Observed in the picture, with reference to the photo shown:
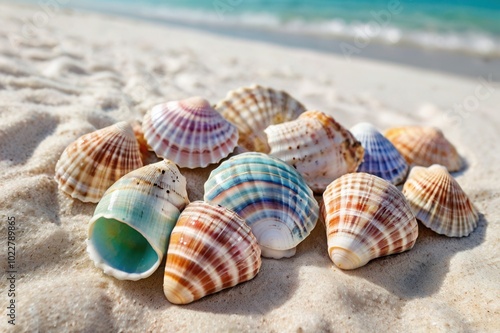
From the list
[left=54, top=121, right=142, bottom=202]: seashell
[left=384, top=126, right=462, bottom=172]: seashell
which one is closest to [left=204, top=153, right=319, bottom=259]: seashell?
[left=54, top=121, right=142, bottom=202]: seashell

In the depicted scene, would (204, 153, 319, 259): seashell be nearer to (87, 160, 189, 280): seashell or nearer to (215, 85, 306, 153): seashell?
(87, 160, 189, 280): seashell

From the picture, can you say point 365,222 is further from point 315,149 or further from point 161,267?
point 161,267

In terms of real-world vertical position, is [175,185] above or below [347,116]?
above

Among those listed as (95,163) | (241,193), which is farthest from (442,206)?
(95,163)

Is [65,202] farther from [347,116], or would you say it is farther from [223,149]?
[347,116]

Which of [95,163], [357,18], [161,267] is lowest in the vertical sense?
[357,18]

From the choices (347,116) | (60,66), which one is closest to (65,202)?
(60,66)

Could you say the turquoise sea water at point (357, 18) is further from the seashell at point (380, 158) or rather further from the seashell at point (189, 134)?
the seashell at point (189, 134)
